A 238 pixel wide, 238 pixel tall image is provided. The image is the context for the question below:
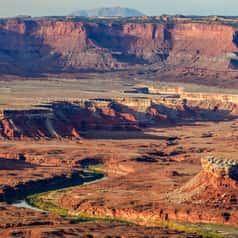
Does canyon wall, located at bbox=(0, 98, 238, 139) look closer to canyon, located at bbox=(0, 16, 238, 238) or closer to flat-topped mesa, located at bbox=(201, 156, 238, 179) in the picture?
canyon, located at bbox=(0, 16, 238, 238)

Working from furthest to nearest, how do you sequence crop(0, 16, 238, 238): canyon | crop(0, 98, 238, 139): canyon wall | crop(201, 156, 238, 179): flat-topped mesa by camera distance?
crop(0, 98, 238, 139): canyon wall → crop(201, 156, 238, 179): flat-topped mesa → crop(0, 16, 238, 238): canyon

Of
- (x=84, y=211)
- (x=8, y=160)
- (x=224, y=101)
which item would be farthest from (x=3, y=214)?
(x=224, y=101)

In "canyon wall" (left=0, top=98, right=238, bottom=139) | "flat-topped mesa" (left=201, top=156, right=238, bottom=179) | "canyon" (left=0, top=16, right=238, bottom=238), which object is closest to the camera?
"canyon" (left=0, top=16, right=238, bottom=238)

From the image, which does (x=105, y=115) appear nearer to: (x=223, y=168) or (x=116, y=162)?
(x=116, y=162)

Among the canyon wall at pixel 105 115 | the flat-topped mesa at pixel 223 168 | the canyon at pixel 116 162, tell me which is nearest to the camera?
the canyon at pixel 116 162

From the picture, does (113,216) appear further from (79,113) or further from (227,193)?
(79,113)

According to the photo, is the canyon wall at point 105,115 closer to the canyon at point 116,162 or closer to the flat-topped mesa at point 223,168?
the canyon at point 116,162

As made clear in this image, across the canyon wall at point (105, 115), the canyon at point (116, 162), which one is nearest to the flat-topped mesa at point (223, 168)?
the canyon at point (116, 162)

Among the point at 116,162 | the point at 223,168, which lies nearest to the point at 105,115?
the point at 116,162

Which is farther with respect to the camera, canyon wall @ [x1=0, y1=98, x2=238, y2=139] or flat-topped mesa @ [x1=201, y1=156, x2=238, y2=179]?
canyon wall @ [x1=0, y1=98, x2=238, y2=139]

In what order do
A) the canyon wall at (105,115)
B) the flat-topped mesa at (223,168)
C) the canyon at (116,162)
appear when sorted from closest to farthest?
1. the canyon at (116,162)
2. the flat-topped mesa at (223,168)
3. the canyon wall at (105,115)

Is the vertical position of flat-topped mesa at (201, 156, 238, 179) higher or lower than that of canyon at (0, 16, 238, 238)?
higher

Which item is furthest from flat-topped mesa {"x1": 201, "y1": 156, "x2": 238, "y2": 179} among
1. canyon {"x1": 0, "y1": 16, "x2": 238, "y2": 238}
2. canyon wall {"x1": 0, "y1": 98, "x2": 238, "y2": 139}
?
canyon wall {"x1": 0, "y1": 98, "x2": 238, "y2": 139}
